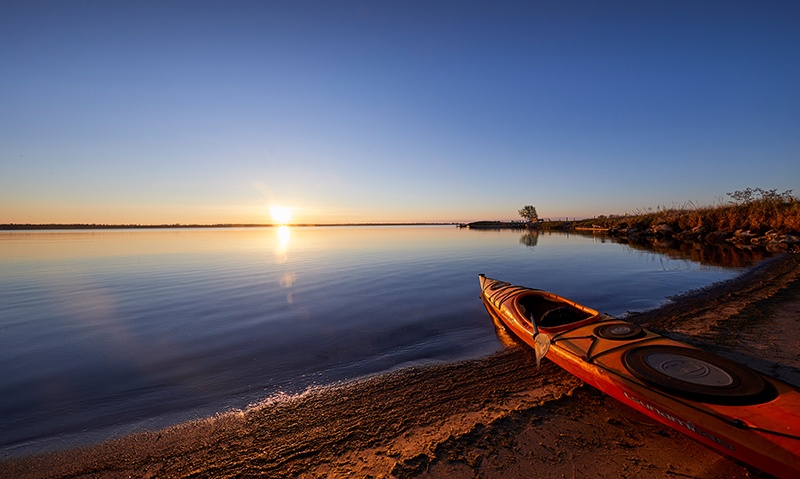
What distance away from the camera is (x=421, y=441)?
418 centimetres

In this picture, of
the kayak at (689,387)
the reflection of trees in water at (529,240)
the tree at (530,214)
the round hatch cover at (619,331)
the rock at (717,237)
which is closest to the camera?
the kayak at (689,387)

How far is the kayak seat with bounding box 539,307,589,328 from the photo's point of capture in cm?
741

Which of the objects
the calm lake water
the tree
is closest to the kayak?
the calm lake water

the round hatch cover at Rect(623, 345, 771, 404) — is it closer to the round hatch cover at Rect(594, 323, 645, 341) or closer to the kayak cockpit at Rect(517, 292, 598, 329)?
the round hatch cover at Rect(594, 323, 645, 341)

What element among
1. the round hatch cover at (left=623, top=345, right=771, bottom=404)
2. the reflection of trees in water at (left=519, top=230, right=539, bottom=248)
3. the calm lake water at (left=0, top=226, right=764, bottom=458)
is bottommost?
the calm lake water at (left=0, top=226, right=764, bottom=458)

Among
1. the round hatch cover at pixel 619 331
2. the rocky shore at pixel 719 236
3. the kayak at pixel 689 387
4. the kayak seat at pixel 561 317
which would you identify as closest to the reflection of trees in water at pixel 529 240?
the rocky shore at pixel 719 236

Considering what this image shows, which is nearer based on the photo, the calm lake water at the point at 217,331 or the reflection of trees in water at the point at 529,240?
the calm lake water at the point at 217,331

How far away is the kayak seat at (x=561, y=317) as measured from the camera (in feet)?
24.3

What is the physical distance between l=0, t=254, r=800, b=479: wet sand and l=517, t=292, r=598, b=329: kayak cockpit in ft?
4.00

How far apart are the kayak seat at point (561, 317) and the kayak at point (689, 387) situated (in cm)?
72

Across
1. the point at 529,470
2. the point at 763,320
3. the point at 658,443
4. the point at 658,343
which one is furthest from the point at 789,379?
the point at 529,470

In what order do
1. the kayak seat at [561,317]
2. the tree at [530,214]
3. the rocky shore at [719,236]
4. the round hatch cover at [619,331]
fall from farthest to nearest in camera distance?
1. the tree at [530,214]
2. the rocky shore at [719,236]
3. the kayak seat at [561,317]
4. the round hatch cover at [619,331]

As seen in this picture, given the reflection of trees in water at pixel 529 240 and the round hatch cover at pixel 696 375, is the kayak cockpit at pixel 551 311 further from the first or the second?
the reflection of trees in water at pixel 529 240

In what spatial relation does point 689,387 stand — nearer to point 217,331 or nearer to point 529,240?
point 217,331
